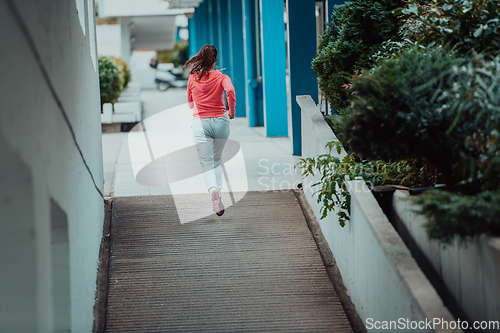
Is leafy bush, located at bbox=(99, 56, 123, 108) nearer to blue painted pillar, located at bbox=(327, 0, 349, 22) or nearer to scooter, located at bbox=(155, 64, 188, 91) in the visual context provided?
blue painted pillar, located at bbox=(327, 0, 349, 22)

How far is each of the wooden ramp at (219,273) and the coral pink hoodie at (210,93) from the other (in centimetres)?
109

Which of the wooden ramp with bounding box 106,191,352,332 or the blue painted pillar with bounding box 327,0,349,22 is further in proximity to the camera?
the blue painted pillar with bounding box 327,0,349,22

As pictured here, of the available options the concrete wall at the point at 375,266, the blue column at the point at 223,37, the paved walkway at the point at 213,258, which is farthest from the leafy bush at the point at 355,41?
the blue column at the point at 223,37

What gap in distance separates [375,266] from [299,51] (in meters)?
5.32

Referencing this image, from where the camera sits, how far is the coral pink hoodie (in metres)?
5.20

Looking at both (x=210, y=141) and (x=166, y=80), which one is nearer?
(x=210, y=141)

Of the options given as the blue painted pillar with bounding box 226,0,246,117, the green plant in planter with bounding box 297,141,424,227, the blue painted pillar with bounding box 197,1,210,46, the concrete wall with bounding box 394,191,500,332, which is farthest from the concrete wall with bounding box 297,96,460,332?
the blue painted pillar with bounding box 197,1,210,46

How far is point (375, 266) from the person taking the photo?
354 cm

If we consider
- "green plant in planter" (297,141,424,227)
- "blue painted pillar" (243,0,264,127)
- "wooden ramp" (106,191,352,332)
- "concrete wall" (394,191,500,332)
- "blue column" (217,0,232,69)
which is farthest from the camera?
"blue column" (217,0,232,69)

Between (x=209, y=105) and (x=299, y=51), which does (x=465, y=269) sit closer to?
(x=209, y=105)

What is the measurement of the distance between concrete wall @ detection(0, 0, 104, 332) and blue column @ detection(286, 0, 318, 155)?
15.7ft

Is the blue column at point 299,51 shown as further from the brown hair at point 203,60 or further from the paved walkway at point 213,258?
the brown hair at point 203,60

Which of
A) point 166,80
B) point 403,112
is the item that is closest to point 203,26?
point 166,80

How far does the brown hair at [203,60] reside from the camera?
5.14 meters
